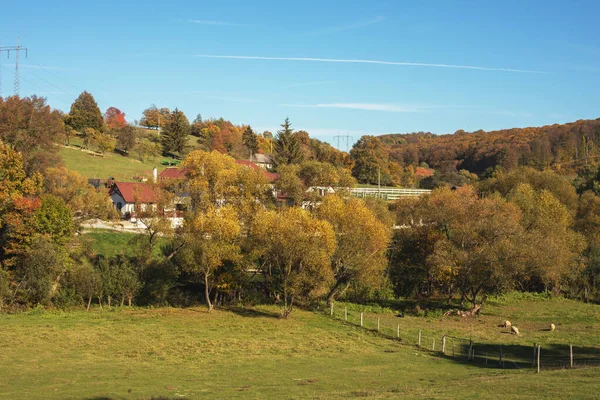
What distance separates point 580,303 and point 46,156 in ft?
185

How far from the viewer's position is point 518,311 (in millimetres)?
48469

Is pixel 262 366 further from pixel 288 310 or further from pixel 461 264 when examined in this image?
pixel 461 264

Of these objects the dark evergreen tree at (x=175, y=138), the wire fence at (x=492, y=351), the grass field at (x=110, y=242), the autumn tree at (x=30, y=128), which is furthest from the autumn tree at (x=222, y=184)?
the dark evergreen tree at (x=175, y=138)

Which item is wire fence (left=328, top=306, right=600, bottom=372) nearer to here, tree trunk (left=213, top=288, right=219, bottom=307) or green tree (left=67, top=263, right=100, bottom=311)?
tree trunk (left=213, top=288, right=219, bottom=307)

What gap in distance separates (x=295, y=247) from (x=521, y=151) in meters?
121

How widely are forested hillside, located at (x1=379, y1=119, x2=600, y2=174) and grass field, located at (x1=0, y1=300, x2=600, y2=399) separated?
105464 mm

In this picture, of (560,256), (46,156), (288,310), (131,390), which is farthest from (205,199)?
(560,256)

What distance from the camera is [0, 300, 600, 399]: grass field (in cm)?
2156

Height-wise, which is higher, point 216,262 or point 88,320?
point 216,262

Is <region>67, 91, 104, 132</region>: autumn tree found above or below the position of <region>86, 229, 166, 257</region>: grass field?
above

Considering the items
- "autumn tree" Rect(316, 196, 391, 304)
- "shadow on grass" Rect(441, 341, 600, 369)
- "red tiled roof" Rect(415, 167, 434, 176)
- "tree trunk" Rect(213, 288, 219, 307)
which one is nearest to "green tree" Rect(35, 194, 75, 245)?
"tree trunk" Rect(213, 288, 219, 307)

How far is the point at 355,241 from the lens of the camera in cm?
4591

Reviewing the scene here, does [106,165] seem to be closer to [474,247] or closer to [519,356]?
[474,247]

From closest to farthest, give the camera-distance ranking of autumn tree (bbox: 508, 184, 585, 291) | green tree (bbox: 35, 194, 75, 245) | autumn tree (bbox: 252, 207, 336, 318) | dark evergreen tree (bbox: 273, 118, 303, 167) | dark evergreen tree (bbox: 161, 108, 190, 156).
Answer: autumn tree (bbox: 252, 207, 336, 318)
green tree (bbox: 35, 194, 75, 245)
autumn tree (bbox: 508, 184, 585, 291)
dark evergreen tree (bbox: 273, 118, 303, 167)
dark evergreen tree (bbox: 161, 108, 190, 156)
